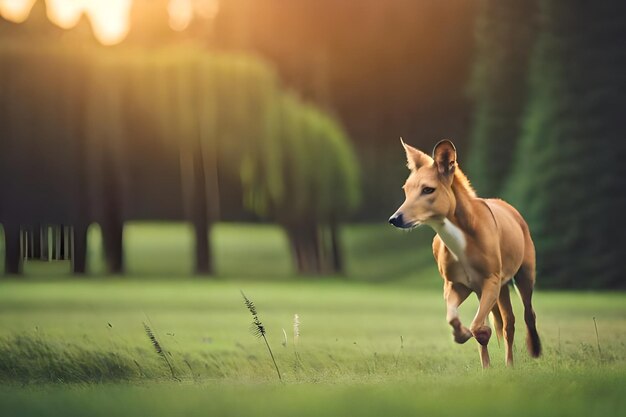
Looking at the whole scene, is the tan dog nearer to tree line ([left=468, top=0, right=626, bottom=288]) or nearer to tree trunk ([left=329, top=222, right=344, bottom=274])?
tree line ([left=468, top=0, right=626, bottom=288])

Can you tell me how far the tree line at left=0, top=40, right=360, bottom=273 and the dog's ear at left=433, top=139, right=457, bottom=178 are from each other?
411 inches

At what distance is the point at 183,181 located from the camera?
17.0 meters

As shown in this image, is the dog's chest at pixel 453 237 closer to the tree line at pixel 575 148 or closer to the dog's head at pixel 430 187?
the dog's head at pixel 430 187

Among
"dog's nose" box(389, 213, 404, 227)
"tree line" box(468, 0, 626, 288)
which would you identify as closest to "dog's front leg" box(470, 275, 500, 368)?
"dog's nose" box(389, 213, 404, 227)

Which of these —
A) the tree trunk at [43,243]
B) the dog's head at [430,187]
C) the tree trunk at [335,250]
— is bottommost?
the tree trunk at [335,250]

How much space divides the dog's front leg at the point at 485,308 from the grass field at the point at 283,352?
0.21m

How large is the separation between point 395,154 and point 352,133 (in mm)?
816

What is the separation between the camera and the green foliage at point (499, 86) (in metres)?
15.8

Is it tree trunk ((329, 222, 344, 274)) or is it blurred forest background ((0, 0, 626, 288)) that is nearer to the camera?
blurred forest background ((0, 0, 626, 288))

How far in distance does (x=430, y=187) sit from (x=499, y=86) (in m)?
10.2

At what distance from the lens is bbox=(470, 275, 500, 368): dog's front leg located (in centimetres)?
604

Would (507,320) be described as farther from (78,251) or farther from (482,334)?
(78,251)

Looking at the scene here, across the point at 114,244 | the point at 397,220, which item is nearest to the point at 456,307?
the point at 397,220

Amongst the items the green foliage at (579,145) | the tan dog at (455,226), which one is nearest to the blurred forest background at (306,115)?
the green foliage at (579,145)
